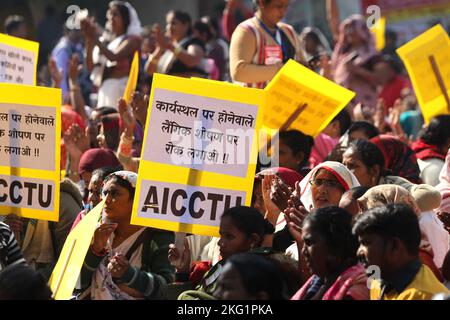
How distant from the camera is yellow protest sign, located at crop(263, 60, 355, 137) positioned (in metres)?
8.58

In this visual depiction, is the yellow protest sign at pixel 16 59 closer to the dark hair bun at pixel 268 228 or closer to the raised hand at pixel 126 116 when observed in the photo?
the raised hand at pixel 126 116

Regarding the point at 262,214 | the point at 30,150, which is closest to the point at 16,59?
the point at 30,150

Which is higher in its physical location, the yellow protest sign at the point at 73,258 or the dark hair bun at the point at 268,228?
the dark hair bun at the point at 268,228

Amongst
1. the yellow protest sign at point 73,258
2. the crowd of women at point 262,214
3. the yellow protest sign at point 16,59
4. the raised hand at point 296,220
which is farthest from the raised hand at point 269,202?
the yellow protest sign at point 16,59

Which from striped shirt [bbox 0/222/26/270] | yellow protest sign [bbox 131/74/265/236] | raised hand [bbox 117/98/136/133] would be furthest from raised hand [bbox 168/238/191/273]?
raised hand [bbox 117/98/136/133]

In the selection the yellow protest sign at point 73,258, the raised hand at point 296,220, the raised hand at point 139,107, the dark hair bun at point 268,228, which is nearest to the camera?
the yellow protest sign at point 73,258

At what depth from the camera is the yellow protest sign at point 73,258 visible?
19.2ft

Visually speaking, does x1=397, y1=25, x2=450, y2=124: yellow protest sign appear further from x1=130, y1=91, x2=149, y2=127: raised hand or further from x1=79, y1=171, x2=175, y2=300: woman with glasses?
x1=79, y1=171, x2=175, y2=300: woman with glasses

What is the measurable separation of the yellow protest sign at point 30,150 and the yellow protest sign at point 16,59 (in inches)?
72.0

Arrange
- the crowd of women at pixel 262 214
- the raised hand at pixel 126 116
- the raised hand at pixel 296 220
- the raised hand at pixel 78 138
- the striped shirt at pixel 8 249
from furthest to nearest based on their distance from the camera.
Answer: the raised hand at pixel 78 138 → the raised hand at pixel 126 116 → the striped shirt at pixel 8 249 → the raised hand at pixel 296 220 → the crowd of women at pixel 262 214

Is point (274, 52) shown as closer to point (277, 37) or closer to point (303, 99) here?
point (277, 37)

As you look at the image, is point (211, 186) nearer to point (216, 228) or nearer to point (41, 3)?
point (216, 228)
